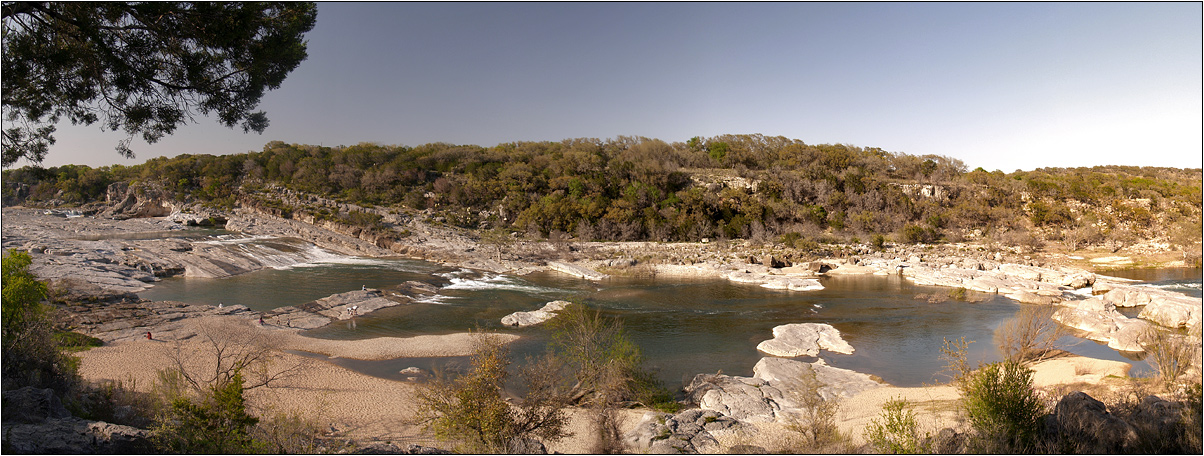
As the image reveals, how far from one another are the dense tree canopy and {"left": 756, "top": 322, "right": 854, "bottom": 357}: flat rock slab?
14682mm

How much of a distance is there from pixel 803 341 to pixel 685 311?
5.74 m

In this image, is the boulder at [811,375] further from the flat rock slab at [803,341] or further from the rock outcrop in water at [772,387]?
the flat rock slab at [803,341]

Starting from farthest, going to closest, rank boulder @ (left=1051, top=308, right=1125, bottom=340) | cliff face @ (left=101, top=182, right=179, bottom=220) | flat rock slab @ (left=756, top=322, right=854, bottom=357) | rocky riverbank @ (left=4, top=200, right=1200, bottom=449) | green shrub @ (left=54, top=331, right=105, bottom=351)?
cliff face @ (left=101, top=182, right=179, bottom=220) < boulder @ (left=1051, top=308, right=1125, bottom=340) < flat rock slab @ (left=756, top=322, right=854, bottom=357) < green shrub @ (left=54, top=331, right=105, bottom=351) < rocky riverbank @ (left=4, top=200, right=1200, bottom=449)

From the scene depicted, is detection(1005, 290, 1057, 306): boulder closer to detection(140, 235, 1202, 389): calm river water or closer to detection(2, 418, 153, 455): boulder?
detection(140, 235, 1202, 389): calm river water

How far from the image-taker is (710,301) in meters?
23.8

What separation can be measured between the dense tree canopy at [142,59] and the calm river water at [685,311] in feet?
23.5

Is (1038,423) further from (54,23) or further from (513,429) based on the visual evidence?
(54,23)

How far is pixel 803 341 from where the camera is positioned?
1719 cm

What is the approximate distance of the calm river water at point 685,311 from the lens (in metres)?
16.1

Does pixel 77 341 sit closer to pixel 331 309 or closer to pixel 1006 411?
pixel 331 309

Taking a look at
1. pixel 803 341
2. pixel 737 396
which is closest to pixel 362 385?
pixel 737 396

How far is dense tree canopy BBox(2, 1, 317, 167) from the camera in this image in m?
7.22

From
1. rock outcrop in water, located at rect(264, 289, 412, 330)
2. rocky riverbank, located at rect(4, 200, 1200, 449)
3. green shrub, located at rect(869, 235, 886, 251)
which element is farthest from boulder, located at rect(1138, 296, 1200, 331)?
rock outcrop in water, located at rect(264, 289, 412, 330)

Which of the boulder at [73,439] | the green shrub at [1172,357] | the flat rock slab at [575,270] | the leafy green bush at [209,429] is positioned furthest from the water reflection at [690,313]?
the boulder at [73,439]
